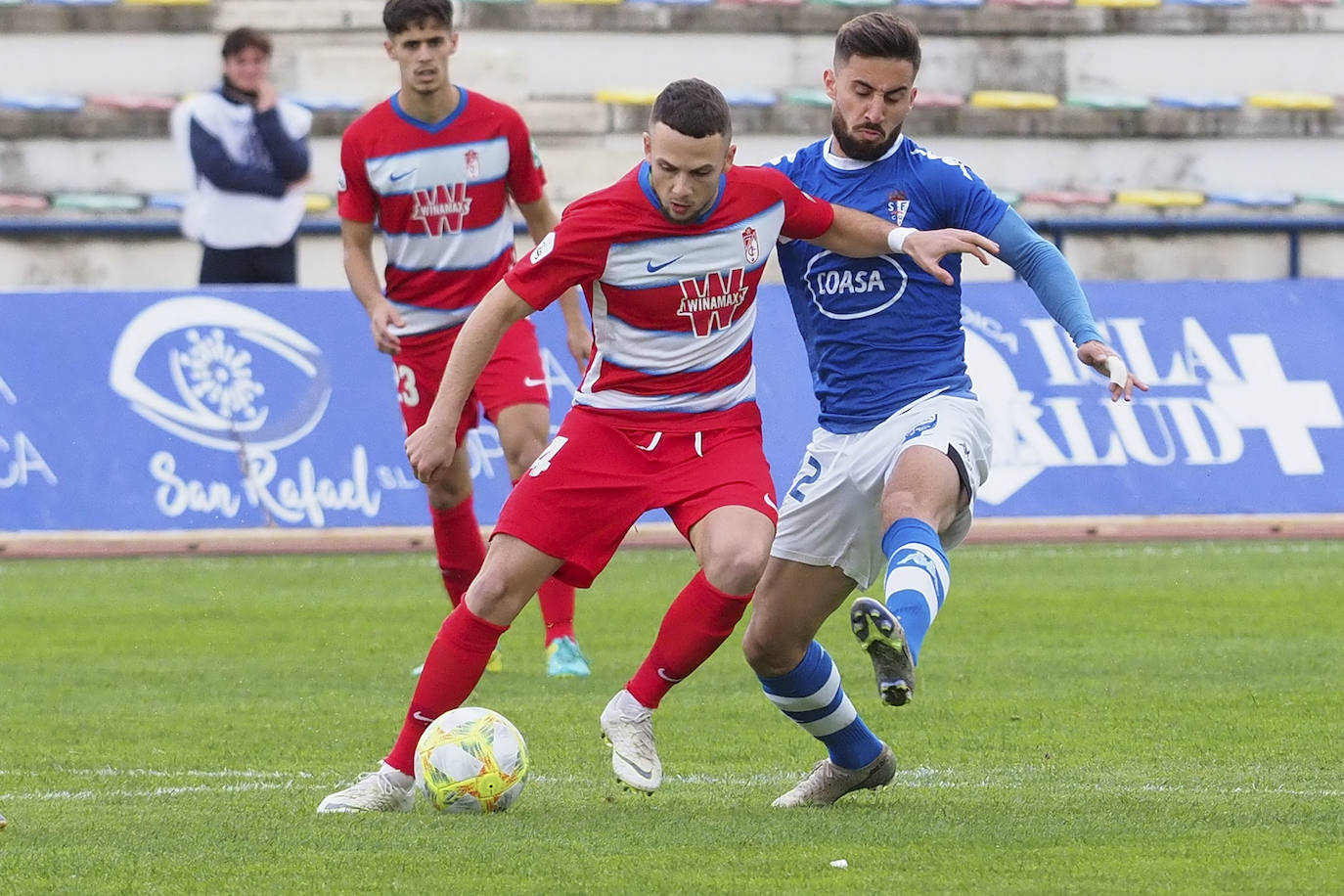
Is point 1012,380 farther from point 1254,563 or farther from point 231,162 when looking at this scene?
point 231,162

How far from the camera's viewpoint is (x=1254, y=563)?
39.8 feet

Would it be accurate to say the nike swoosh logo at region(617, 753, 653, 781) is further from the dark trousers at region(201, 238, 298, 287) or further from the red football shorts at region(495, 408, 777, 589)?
the dark trousers at region(201, 238, 298, 287)

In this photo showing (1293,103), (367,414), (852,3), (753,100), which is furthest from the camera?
(1293,103)

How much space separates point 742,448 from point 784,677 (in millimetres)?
624

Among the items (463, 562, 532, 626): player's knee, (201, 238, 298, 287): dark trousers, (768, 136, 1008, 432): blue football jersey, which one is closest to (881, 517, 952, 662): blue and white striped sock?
(768, 136, 1008, 432): blue football jersey

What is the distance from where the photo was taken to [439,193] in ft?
28.5

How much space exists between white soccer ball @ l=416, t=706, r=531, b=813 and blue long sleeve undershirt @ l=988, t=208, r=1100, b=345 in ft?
5.97

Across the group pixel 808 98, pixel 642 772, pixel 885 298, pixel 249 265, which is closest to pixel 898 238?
pixel 885 298

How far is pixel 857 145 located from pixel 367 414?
723cm

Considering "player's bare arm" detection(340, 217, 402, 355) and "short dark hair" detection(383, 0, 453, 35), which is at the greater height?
"short dark hair" detection(383, 0, 453, 35)

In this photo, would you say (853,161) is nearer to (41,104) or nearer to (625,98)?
(625,98)

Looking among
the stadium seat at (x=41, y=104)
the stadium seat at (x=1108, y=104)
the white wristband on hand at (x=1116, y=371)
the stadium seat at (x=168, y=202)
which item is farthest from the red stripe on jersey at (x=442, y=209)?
the stadium seat at (x=1108, y=104)

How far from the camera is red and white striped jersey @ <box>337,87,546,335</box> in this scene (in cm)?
862

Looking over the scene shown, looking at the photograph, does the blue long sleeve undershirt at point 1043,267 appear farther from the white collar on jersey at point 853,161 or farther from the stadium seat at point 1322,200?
the stadium seat at point 1322,200
